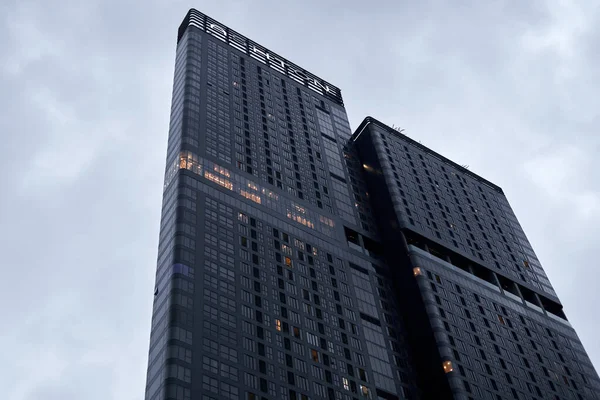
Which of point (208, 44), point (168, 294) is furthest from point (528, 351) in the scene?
point (208, 44)

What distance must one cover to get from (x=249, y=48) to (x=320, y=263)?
76.9m

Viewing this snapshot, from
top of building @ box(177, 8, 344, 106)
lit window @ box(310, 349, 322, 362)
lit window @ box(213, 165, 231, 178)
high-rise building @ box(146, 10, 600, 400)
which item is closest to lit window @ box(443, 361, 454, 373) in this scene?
high-rise building @ box(146, 10, 600, 400)

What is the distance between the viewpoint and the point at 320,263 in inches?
4983

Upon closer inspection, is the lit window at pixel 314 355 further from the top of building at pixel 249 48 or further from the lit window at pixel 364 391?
the top of building at pixel 249 48

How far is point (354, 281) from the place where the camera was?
13038 centimetres

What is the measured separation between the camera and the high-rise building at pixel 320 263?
3949 inches

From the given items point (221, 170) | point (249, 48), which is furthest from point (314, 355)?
point (249, 48)

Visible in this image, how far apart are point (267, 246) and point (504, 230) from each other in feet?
293

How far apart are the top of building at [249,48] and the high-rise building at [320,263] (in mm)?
743

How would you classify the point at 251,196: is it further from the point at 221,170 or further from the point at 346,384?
the point at 346,384

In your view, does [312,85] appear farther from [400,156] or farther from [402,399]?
[402,399]

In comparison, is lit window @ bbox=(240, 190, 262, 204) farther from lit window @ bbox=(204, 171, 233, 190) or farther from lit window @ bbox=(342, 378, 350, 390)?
lit window @ bbox=(342, 378, 350, 390)

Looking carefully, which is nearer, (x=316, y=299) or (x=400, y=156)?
(x=316, y=299)

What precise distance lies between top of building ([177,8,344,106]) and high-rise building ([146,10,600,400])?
29.3 inches
